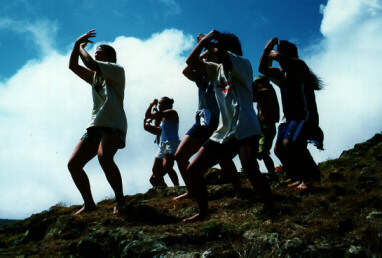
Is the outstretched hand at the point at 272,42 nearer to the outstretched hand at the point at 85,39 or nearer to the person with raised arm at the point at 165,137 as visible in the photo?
the outstretched hand at the point at 85,39

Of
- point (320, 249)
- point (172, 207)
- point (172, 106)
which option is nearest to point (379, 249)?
point (320, 249)

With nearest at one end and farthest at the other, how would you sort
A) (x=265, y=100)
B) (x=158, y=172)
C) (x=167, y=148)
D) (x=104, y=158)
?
(x=104, y=158), (x=265, y=100), (x=167, y=148), (x=158, y=172)

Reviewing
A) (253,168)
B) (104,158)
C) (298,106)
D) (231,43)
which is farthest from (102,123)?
(298,106)

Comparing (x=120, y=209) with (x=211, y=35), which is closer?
(x=211, y=35)

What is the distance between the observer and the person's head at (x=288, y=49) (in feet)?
17.3

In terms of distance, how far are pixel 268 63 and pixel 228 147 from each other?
2116 mm

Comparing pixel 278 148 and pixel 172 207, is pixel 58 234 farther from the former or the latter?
pixel 278 148

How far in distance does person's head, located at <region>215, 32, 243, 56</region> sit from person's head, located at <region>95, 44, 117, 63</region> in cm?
193

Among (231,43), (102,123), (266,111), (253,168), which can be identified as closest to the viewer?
(253,168)

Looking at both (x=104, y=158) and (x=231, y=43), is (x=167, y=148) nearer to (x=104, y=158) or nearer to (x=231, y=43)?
(x=104, y=158)

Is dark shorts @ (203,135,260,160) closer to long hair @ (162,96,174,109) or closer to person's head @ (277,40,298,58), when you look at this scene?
person's head @ (277,40,298,58)

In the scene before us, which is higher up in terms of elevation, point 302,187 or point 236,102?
point 236,102

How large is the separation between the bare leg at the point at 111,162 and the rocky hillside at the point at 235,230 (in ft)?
1.05

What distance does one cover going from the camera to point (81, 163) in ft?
16.6
